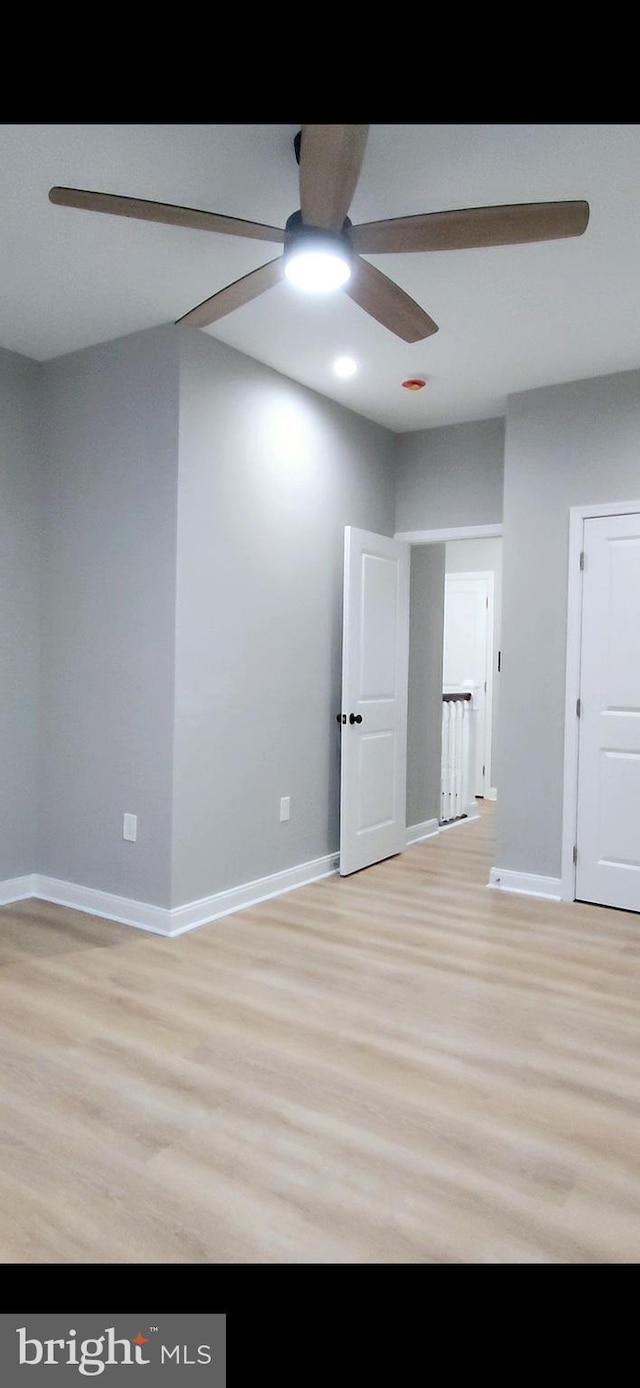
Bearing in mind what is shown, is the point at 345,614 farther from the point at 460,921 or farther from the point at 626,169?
the point at 626,169

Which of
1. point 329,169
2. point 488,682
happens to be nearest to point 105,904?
point 329,169

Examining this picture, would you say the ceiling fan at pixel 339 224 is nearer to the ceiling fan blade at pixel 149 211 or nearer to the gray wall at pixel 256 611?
the ceiling fan blade at pixel 149 211

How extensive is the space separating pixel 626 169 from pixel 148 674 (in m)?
2.49

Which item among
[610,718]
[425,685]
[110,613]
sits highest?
[110,613]

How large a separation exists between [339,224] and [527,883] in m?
3.26

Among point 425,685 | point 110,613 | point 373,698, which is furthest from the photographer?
point 425,685

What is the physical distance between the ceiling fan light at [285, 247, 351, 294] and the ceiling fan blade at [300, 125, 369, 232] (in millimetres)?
68

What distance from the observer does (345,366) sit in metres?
3.82

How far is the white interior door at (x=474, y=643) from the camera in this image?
747 cm

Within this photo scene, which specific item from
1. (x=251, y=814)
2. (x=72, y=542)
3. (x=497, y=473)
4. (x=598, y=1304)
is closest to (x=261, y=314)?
(x=72, y=542)

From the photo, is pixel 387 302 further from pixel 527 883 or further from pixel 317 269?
pixel 527 883

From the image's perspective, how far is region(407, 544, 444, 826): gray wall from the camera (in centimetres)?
539
